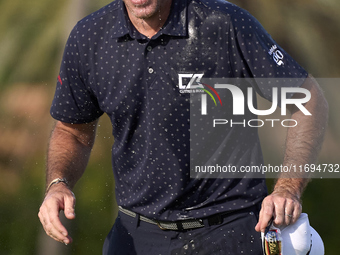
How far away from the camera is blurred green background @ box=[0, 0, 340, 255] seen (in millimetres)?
7355

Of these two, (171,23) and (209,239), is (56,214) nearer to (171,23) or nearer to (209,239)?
(209,239)

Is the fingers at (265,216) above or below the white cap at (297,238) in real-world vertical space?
above

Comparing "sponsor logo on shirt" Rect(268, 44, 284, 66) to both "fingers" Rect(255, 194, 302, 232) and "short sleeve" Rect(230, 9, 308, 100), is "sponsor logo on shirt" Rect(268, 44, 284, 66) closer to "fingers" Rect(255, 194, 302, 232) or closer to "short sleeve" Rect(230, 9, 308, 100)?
"short sleeve" Rect(230, 9, 308, 100)

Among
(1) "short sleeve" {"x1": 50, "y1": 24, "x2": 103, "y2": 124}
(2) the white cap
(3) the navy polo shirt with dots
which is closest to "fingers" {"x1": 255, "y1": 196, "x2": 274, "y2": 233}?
(2) the white cap

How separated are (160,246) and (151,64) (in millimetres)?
790

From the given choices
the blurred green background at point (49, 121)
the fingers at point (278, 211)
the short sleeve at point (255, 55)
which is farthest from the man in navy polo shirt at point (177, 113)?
the blurred green background at point (49, 121)

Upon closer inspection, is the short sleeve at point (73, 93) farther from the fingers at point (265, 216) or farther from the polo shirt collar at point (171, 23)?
the fingers at point (265, 216)

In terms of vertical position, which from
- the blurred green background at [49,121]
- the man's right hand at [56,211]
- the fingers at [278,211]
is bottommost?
the blurred green background at [49,121]

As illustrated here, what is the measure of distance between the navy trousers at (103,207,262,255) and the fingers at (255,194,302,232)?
1.03 ft

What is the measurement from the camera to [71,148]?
3129 millimetres

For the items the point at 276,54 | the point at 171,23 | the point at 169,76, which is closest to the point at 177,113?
the point at 169,76

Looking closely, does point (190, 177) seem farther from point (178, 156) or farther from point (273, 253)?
point (273, 253)

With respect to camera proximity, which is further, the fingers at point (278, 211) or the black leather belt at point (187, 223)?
the black leather belt at point (187, 223)

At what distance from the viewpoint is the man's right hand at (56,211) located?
2523mm
